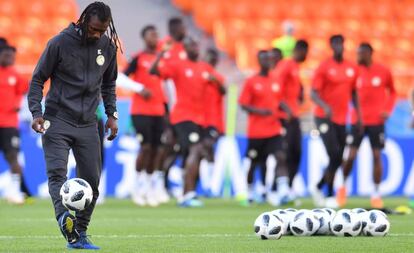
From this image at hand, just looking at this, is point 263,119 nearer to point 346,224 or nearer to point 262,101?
point 262,101

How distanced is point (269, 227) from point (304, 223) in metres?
0.59

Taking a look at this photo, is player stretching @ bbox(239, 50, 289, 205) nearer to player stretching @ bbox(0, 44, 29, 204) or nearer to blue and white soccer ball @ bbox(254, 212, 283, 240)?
player stretching @ bbox(0, 44, 29, 204)

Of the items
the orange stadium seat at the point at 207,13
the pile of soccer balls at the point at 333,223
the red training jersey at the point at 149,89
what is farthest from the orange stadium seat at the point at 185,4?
the pile of soccer balls at the point at 333,223

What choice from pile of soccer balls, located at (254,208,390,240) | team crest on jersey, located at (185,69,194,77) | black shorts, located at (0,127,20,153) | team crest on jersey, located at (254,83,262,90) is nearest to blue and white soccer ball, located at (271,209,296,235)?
pile of soccer balls, located at (254,208,390,240)

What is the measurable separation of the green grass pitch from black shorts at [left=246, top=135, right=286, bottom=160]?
1.70 meters

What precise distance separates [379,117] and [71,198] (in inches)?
378

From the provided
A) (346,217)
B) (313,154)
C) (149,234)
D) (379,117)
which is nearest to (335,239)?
(346,217)

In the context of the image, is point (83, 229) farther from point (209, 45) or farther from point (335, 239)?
point (209, 45)

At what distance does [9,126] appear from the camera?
1802 centimetres

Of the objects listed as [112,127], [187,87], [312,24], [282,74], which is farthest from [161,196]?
[312,24]

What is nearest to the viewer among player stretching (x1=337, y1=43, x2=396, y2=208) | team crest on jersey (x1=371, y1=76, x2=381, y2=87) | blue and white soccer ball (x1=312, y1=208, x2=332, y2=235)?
blue and white soccer ball (x1=312, y1=208, x2=332, y2=235)

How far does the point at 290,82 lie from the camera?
61.9 ft

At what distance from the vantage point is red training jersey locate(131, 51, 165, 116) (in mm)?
17984

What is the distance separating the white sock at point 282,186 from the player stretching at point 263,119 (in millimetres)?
115
